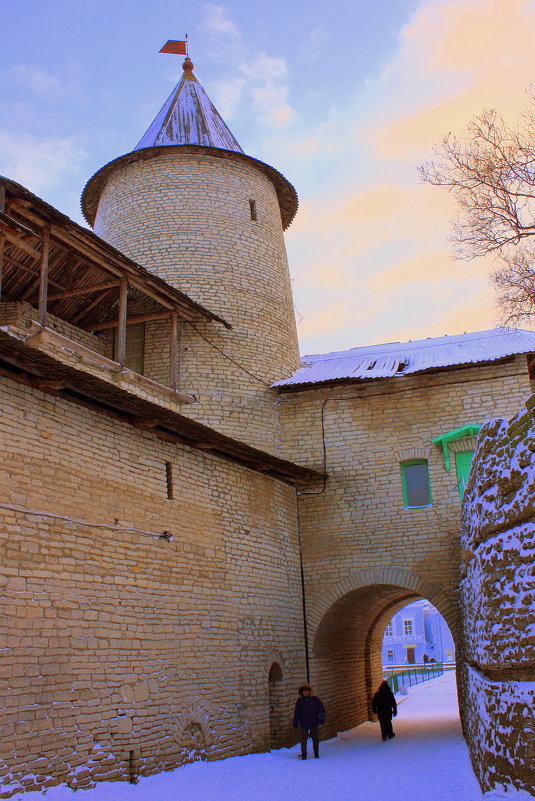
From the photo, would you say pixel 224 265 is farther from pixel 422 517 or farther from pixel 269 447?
pixel 422 517

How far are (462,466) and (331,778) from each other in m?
6.12

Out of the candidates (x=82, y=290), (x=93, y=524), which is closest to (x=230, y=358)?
(x=82, y=290)

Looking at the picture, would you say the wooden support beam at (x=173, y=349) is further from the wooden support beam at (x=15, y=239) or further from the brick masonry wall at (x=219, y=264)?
the wooden support beam at (x=15, y=239)

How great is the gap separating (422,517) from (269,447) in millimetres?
3037

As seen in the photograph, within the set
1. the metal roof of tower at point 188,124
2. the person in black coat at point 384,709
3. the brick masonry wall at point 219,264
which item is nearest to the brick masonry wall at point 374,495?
the brick masonry wall at point 219,264

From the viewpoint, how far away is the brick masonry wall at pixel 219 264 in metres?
13.9

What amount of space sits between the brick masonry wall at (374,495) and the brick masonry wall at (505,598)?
5.56 meters

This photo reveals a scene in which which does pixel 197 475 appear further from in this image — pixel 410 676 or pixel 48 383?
pixel 410 676

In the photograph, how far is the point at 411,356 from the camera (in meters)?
15.2

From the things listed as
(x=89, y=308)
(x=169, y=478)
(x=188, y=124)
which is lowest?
(x=169, y=478)

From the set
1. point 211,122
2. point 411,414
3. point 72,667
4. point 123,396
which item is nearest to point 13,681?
point 72,667

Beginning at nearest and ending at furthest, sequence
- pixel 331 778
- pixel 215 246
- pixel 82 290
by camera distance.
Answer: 1. pixel 331 778
2. pixel 82 290
3. pixel 215 246

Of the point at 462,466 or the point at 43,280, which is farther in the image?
the point at 462,466

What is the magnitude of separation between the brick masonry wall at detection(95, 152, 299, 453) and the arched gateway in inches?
117
